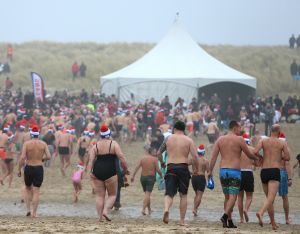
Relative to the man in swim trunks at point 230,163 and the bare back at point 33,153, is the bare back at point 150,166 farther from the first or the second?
the man in swim trunks at point 230,163

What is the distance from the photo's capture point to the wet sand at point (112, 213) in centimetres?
1226

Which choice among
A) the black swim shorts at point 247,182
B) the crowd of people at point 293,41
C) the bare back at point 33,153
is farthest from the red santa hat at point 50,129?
the crowd of people at point 293,41

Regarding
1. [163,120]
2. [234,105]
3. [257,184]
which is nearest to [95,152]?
[257,184]

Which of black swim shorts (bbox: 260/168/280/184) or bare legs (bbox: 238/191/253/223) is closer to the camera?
black swim shorts (bbox: 260/168/280/184)

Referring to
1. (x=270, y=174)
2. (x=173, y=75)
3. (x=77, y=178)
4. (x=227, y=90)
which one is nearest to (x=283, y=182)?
(x=270, y=174)

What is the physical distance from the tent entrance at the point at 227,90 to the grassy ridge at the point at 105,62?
46.0ft

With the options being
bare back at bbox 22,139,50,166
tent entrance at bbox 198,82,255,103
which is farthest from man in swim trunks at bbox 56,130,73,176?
tent entrance at bbox 198,82,255,103

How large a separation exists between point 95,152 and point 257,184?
11.6 m

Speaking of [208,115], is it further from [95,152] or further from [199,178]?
[95,152]

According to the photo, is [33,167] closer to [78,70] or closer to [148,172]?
[148,172]

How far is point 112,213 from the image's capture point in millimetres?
17312

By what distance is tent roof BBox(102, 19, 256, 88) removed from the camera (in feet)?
134

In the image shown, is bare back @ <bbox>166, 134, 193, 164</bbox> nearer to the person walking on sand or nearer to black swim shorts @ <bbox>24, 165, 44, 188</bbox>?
black swim shorts @ <bbox>24, 165, 44, 188</bbox>

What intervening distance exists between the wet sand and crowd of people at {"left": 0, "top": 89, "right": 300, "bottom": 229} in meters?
0.38
